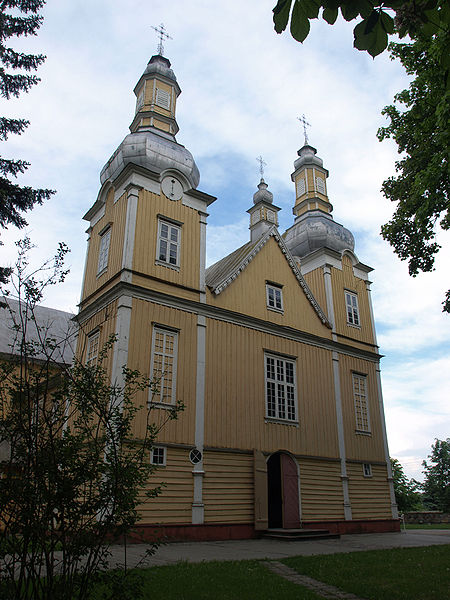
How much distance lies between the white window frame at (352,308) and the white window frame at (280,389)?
200 inches

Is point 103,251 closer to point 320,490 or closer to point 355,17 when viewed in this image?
point 320,490

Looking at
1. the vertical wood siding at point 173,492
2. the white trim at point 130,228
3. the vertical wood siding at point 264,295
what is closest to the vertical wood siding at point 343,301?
the vertical wood siding at point 264,295

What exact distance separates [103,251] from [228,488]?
9.54 meters

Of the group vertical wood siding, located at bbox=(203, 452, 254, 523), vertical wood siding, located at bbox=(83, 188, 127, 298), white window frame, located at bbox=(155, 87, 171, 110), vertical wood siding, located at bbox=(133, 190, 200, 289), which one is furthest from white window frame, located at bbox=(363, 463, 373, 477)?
white window frame, located at bbox=(155, 87, 171, 110)

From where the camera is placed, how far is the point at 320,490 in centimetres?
1870

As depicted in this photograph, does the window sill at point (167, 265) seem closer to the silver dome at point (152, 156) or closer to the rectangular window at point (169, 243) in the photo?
the rectangular window at point (169, 243)

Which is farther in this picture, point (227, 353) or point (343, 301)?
point (343, 301)

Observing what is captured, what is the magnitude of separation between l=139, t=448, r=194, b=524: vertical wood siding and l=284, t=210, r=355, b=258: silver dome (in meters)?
12.9

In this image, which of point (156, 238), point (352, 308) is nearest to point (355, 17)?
point (156, 238)

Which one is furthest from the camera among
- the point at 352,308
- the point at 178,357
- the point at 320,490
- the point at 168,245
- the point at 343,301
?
the point at 352,308

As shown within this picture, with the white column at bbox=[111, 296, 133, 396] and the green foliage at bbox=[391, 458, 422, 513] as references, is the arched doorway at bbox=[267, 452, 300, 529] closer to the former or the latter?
the white column at bbox=[111, 296, 133, 396]

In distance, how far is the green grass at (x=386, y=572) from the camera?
7.43 metres

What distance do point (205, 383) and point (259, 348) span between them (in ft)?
9.83

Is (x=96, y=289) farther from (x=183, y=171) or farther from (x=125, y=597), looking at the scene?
(x=125, y=597)
